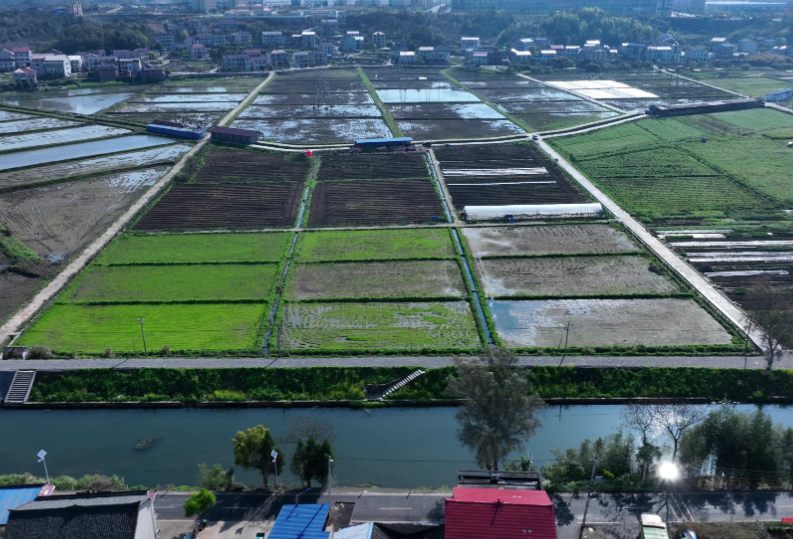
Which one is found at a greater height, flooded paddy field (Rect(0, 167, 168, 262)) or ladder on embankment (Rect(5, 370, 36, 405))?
flooded paddy field (Rect(0, 167, 168, 262))

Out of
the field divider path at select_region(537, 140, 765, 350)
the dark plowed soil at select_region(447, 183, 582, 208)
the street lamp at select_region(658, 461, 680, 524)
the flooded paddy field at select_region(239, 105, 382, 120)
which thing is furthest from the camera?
the flooded paddy field at select_region(239, 105, 382, 120)

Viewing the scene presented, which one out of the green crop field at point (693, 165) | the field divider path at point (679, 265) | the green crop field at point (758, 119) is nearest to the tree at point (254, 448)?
the field divider path at point (679, 265)

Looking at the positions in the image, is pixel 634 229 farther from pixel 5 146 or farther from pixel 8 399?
pixel 5 146

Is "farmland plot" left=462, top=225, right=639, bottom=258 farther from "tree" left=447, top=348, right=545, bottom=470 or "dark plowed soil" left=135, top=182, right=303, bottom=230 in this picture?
"tree" left=447, top=348, right=545, bottom=470

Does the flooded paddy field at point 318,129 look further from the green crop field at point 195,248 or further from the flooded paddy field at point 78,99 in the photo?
the green crop field at point 195,248

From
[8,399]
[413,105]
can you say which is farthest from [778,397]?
[413,105]

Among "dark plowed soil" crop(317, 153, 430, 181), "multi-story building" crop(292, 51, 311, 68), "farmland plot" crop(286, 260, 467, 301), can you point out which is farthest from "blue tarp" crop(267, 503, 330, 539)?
"multi-story building" crop(292, 51, 311, 68)
